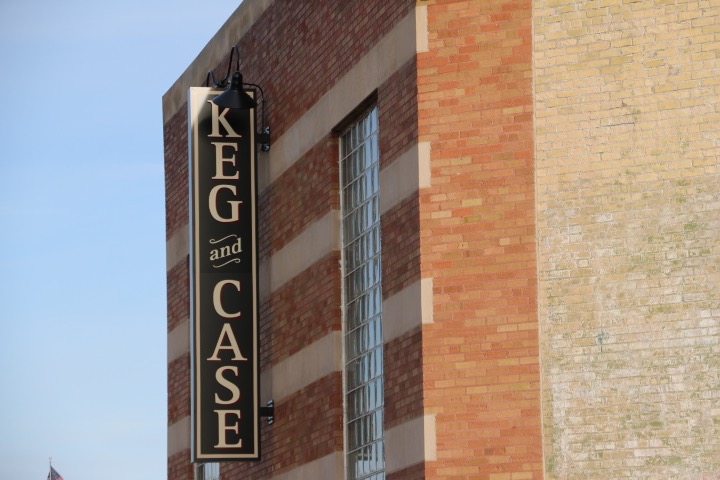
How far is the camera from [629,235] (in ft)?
60.6

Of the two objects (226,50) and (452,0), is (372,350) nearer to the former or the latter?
(452,0)

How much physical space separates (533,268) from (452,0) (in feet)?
11.2

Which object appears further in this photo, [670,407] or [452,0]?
[452,0]

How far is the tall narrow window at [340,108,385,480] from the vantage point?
21047 millimetres

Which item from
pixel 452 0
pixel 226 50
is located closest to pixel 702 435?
pixel 452 0

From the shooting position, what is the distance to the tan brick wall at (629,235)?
17891 mm

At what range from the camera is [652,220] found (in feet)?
60.3

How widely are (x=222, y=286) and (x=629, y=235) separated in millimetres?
7212

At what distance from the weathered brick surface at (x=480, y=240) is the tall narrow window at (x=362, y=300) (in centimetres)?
224

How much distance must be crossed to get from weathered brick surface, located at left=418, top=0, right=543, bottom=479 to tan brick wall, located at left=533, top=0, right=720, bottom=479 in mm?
234

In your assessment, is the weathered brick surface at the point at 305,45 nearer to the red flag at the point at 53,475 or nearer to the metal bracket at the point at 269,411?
the metal bracket at the point at 269,411

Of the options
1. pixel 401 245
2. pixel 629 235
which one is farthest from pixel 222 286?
pixel 629 235

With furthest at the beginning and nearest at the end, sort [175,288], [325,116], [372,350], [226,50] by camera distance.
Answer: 1. [175,288]
2. [226,50]
3. [325,116]
4. [372,350]

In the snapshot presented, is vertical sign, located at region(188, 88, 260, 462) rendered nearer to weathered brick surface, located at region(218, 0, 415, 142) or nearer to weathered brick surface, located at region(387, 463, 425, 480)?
weathered brick surface, located at region(218, 0, 415, 142)
